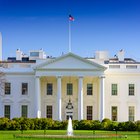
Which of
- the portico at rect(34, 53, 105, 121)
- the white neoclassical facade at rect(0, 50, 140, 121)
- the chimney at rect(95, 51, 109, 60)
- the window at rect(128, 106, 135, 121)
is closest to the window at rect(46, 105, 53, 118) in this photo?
the white neoclassical facade at rect(0, 50, 140, 121)

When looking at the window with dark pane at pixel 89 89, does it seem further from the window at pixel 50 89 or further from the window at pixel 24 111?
the window at pixel 24 111

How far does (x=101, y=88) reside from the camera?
6850 cm

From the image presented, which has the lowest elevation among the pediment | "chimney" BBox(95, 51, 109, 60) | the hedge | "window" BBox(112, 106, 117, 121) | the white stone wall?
the hedge

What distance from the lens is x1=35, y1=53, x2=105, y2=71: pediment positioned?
68.3 metres

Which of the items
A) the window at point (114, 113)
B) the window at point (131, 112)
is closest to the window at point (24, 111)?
the window at point (114, 113)

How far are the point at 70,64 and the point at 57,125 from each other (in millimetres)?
11559

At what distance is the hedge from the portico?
8.25 metres

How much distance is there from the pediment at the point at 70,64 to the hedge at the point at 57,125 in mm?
10082

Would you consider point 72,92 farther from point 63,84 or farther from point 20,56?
point 20,56

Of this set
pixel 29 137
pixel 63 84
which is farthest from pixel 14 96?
pixel 29 137

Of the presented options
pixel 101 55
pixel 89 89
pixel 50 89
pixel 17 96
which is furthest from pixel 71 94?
pixel 101 55

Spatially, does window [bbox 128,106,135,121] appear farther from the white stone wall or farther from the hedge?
the white stone wall

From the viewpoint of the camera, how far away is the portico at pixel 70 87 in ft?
224

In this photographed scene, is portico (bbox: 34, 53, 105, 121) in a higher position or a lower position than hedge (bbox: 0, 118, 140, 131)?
higher
